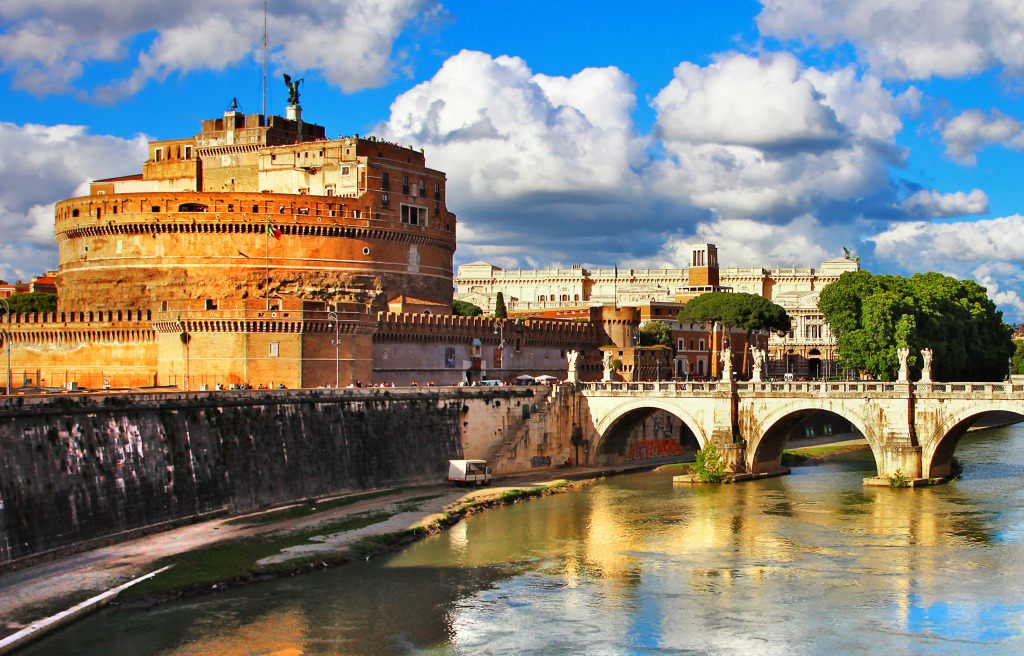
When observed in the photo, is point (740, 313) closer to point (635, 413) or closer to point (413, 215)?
point (413, 215)

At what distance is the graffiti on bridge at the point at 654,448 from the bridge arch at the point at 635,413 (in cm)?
379

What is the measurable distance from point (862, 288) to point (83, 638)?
63481mm

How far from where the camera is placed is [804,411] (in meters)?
59.3

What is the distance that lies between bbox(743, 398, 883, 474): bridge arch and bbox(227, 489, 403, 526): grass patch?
19.7 metres

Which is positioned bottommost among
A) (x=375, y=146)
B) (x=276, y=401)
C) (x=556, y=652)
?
(x=556, y=652)

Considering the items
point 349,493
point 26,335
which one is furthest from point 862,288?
point 26,335

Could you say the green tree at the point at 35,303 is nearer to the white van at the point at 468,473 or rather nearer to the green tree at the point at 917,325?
the white van at the point at 468,473

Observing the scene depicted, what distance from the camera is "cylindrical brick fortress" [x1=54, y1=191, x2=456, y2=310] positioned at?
7344 centimetres

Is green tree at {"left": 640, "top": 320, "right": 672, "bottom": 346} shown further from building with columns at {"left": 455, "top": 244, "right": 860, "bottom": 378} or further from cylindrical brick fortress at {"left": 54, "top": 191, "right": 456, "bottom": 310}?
cylindrical brick fortress at {"left": 54, "top": 191, "right": 456, "bottom": 310}

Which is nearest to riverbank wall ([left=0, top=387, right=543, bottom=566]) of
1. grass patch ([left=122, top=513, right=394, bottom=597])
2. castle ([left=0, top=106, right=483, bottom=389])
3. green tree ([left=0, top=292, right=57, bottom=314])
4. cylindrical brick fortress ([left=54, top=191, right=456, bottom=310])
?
grass patch ([left=122, top=513, right=394, bottom=597])

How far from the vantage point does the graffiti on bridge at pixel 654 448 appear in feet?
229

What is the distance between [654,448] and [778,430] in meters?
12.3

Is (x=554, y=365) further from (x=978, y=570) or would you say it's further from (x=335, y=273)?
(x=978, y=570)

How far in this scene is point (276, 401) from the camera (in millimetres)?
50000
